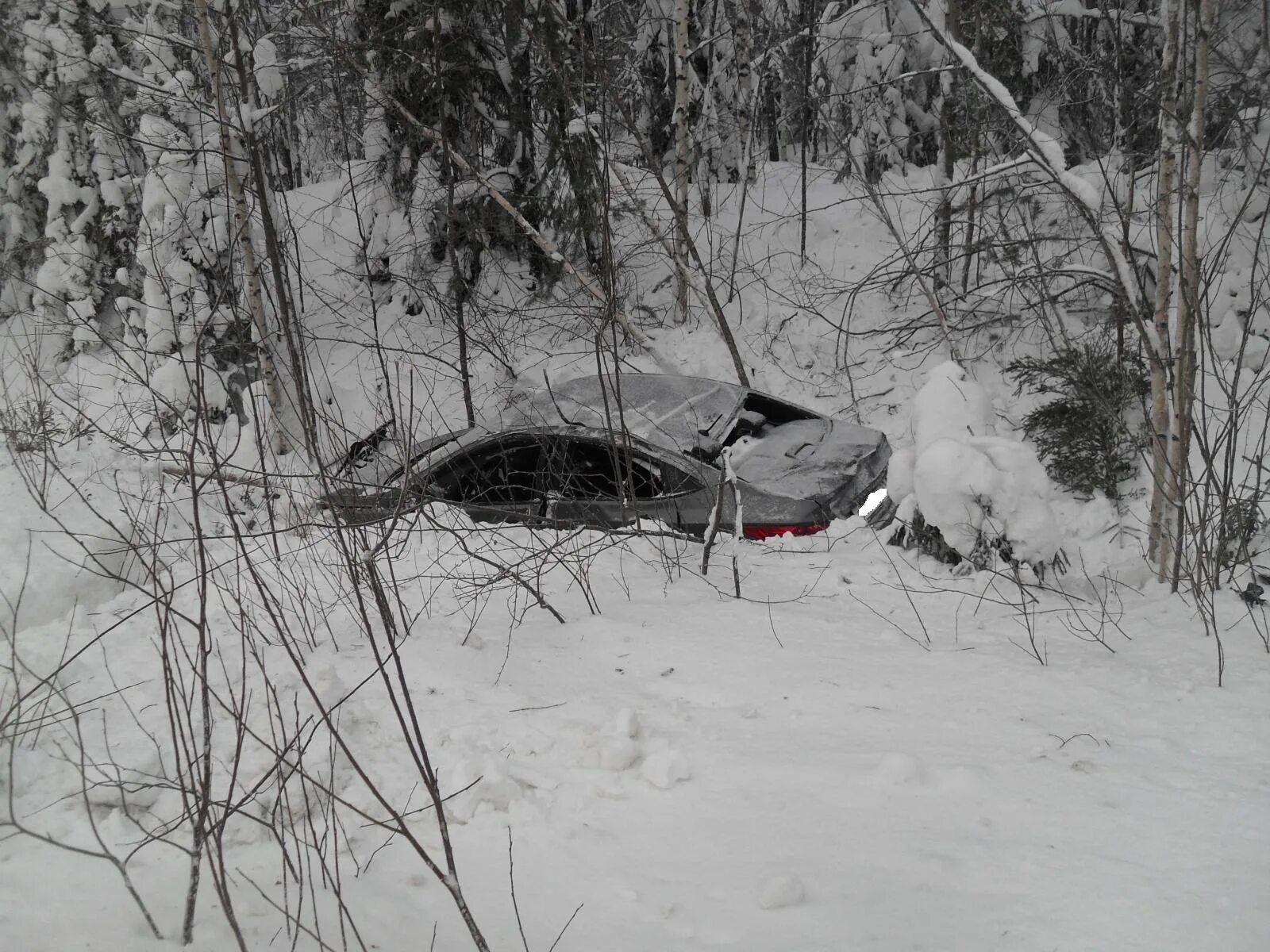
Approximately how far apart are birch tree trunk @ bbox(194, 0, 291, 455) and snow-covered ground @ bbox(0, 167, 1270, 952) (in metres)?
4.90

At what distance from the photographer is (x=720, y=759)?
9.33 feet

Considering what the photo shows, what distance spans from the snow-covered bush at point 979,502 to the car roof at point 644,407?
1.38 metres

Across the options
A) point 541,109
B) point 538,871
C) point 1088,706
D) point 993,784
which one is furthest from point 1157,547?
point 541,109

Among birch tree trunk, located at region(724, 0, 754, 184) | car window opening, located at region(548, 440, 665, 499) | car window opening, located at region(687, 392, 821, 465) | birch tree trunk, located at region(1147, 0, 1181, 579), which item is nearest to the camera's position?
birch tree trunk, located at region(1147, 0, 1181, 579)

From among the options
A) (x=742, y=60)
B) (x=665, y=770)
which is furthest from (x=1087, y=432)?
(x=742, y=60)

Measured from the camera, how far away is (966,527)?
4523 millimetres

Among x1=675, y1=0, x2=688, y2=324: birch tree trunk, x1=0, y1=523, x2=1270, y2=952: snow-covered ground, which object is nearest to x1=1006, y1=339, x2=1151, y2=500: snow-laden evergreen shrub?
x1=0, y1=523, x2=1270, y2=952: snow-covered ground

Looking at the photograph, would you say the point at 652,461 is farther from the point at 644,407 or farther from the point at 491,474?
the point at 491,474

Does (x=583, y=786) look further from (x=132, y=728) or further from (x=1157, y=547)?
(x=1157, y=547)

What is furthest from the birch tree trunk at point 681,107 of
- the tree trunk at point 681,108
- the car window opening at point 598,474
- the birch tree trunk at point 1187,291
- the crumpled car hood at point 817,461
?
the birch tree trunk at point 1187,291

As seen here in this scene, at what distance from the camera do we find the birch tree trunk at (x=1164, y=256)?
4.19 metres

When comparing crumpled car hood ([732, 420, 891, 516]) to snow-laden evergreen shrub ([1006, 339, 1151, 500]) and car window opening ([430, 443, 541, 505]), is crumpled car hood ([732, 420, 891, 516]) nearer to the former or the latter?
car window opening ([430, 443, 541, 505])

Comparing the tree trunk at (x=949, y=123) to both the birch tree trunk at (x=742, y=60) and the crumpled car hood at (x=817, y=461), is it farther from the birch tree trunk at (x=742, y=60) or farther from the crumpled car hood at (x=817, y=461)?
the crumpled car hood at (x=817, y=461)

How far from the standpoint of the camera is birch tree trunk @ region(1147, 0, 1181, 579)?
419 cm
